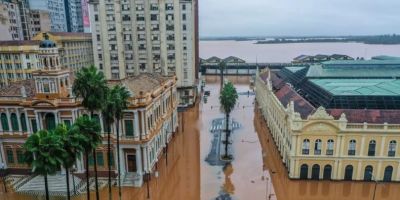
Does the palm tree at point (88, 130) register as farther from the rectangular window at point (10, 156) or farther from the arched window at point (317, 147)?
the arched window at point (317, 147)

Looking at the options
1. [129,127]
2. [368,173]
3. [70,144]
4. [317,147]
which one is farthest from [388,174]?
[70,144]

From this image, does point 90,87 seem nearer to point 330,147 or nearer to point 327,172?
point 330,147

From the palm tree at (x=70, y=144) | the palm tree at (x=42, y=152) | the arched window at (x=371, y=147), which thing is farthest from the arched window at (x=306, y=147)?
the palm tree at (x=42, y=152)

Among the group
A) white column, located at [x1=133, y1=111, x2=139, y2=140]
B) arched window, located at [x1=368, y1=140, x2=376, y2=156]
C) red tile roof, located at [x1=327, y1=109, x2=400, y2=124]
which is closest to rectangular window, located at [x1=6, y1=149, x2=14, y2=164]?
white column, located at [x1=133, y1=111, x2=139, y2=140]

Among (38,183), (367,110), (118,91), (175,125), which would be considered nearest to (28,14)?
(175,125)

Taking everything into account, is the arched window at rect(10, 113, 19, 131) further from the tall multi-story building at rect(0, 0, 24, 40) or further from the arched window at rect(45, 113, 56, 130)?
the tall multi-story building at rect(0, 0, 24, 40)

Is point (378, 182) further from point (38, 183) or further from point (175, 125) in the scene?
point (38, 183)

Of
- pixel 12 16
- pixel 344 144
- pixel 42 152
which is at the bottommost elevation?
pixel 344 144
